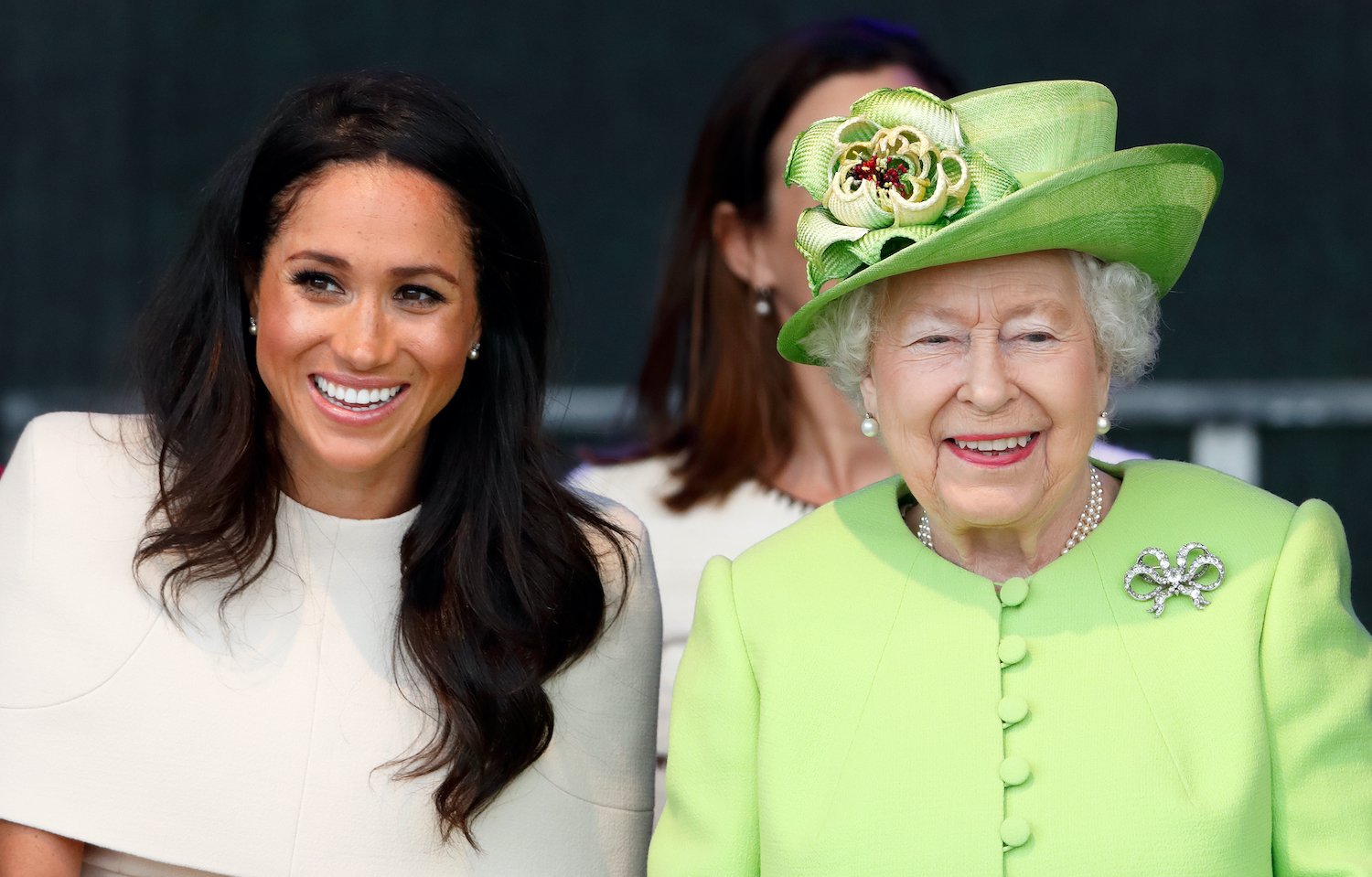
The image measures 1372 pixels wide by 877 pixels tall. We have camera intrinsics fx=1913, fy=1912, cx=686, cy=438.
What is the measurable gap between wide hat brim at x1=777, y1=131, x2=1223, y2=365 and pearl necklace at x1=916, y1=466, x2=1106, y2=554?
36 cm

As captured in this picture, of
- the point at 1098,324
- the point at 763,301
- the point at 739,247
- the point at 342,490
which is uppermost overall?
the point at 739,247

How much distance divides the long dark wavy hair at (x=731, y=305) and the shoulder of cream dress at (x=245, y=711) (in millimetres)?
902

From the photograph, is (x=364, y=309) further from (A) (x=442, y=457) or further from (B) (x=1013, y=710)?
(B) (x=1013, y=710)

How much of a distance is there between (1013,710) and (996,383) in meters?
0.47

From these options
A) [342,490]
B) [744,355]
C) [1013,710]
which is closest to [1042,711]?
[1013,710]

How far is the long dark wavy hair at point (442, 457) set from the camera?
3273 millimetres

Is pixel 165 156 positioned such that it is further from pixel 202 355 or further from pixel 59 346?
pixel 202 355

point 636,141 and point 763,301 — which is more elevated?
point 636,141

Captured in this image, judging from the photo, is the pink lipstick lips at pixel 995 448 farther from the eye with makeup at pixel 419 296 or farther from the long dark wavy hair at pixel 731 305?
the long dark wavy hair at pixel 731 305

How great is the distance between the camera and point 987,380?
9.01 ft

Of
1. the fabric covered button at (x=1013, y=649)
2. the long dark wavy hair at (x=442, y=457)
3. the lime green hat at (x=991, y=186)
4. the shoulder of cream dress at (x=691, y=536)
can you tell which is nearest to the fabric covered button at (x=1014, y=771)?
the fabric covered button at (x=1013, y=649)

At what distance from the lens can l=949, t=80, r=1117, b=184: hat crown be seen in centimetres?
281

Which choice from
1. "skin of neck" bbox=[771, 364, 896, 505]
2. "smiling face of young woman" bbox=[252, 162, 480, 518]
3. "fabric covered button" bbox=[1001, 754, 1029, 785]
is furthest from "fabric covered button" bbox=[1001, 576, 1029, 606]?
"skin of neck" bbox=[771, 364, 896, 505]

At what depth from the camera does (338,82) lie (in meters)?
3.36
